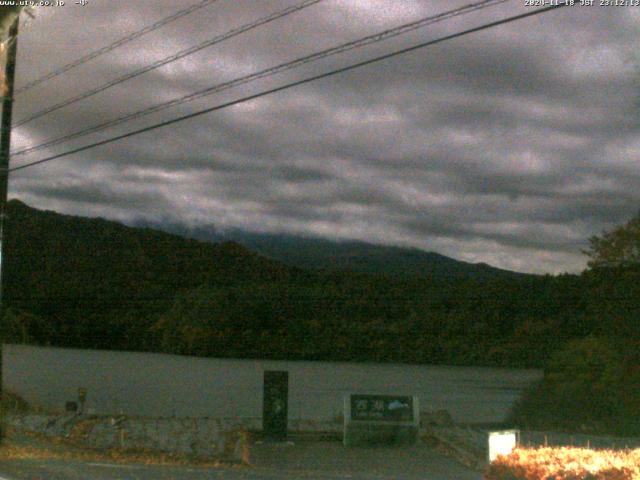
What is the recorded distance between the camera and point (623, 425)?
1131 inches

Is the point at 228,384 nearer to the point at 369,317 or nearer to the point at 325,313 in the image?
the point at 325,313

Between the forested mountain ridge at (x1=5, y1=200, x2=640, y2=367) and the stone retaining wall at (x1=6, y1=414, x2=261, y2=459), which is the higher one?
the forested mountain ridge at (x1=5, y1=200, x2=640, y2=367)

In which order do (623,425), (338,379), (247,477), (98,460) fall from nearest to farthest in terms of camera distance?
1. (247,477)
2. (98,460)
3. (623,425)
4. (338,379)

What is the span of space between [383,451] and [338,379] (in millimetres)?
12186

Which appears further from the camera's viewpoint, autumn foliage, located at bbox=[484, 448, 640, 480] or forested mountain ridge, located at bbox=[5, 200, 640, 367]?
forested mountain ridge, located at bbox=[5, 200, 640, 367]

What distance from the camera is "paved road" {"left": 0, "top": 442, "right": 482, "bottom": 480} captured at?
42.5ft

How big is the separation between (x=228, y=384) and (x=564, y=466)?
74.9 feet

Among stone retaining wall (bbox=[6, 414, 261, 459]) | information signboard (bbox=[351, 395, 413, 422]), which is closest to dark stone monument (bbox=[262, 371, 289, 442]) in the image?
stone retaining wall (bbox=[6, 414, 261, 459])

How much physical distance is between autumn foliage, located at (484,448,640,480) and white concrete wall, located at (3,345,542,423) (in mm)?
18601

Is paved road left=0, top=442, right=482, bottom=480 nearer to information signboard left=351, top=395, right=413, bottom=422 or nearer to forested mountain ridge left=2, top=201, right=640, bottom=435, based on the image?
information signboard left=351, top=395, right=413, bottom=422

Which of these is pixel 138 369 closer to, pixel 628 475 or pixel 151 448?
pixel 151 448

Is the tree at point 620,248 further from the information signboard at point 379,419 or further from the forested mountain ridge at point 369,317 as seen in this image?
the information signboard at point 379,419

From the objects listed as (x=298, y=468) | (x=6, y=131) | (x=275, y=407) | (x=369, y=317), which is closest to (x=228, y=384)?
(x=369, y=317)

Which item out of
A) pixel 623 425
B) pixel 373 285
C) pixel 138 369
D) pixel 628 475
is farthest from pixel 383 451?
pixel 373 285
